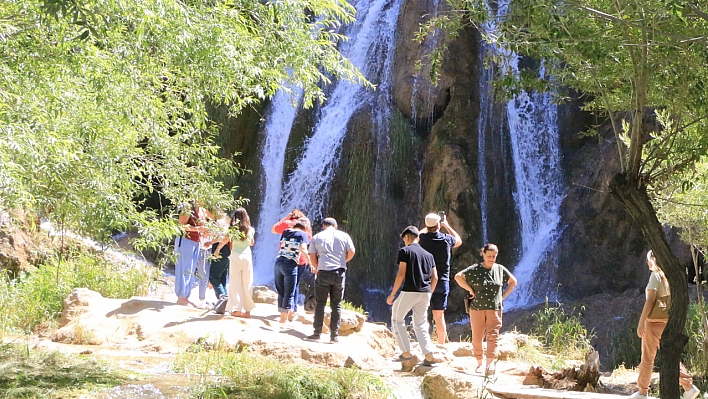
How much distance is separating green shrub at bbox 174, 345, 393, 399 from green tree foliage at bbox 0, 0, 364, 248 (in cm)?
150

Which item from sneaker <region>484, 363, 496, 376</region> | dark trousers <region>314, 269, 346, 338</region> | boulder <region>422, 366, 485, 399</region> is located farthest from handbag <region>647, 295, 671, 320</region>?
dark trousers <region>314, 269, 346, 338</region>

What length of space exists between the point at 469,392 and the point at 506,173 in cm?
1216

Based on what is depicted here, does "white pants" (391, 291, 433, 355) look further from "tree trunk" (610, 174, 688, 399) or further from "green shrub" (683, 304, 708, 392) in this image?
"green shrub" (683, 304, 708, 392)

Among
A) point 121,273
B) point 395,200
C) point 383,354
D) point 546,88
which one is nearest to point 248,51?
point 546,88

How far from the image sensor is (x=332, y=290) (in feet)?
29.2

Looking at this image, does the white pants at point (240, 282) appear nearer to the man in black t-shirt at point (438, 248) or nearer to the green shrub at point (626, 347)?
the man in black t-shirt at point (438, 248)

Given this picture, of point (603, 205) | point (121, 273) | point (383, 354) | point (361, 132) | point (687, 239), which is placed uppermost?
point (361, 132)

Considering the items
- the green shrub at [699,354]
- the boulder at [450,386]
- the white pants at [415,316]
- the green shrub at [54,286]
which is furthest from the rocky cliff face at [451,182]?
the boulder at [450,386]

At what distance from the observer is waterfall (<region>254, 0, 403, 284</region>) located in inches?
755

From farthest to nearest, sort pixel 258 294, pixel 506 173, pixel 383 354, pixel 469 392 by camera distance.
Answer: pixel 506 173, pixel 258 294, pixel 383 354, pixel 469 392

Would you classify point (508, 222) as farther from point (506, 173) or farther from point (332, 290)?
point (332, 290)

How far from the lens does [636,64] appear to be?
689 centimetres

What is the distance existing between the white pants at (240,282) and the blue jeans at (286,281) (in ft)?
1.23

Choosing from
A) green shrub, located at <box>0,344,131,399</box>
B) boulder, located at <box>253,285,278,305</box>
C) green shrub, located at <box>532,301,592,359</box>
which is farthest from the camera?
boulder, located at <box>253,285,278,305</box>
